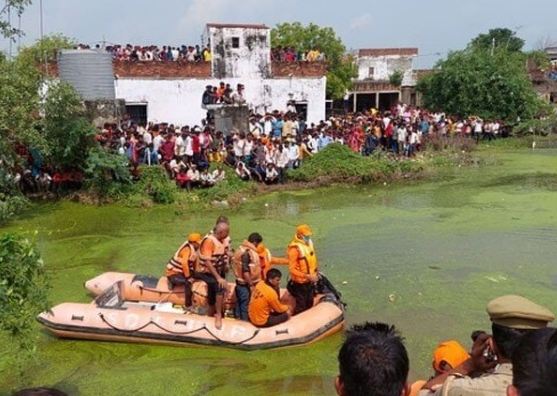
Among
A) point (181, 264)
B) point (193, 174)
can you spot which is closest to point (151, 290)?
point (181, 264)

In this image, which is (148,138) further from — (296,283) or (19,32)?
(296,283)

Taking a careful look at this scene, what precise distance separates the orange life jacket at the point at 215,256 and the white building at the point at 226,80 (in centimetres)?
1434

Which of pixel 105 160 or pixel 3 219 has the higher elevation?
pixel 105 160

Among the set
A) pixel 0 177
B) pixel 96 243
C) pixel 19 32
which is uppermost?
pixel 19 32

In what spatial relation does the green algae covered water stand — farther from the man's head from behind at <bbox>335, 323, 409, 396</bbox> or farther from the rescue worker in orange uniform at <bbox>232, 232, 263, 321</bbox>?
the man's head from behind at <bbox>335, 323, 409, 396</bbox>

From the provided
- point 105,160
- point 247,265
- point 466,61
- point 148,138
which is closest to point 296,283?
point 247,265

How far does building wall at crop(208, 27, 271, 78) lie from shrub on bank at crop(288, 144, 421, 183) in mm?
6501

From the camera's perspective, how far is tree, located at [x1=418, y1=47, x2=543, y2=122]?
28109 mm

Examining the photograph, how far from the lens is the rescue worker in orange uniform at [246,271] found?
7.70 metres

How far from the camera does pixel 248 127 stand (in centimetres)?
1873

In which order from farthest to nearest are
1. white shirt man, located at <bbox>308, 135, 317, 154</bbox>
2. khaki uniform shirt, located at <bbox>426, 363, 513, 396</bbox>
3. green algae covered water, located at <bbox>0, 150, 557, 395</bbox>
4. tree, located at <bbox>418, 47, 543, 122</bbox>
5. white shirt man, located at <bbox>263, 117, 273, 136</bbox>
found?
tree, located at <bbox>418, 47, 543, 122</bbox> → white shirt man, located at <bbox>263, 117, 273, 136</bbox> → white shirt man, located at <bbox>308, 135, 317, 154</bbox> → green algae covered water, located at <bbox>0, 150, 557, 395</bbox> → khaki uniform shirt, located at <bbox>426, 363, 513, 396</bbox>

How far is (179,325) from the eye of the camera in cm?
749

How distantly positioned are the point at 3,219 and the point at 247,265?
718cm

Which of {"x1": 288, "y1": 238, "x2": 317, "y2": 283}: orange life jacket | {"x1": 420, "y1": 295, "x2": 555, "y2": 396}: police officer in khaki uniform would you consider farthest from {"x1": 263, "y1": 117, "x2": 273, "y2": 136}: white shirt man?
{"x1": 420, "y1": 295, "x2": 555, "y2": 396}: police officer in khaki uniform
